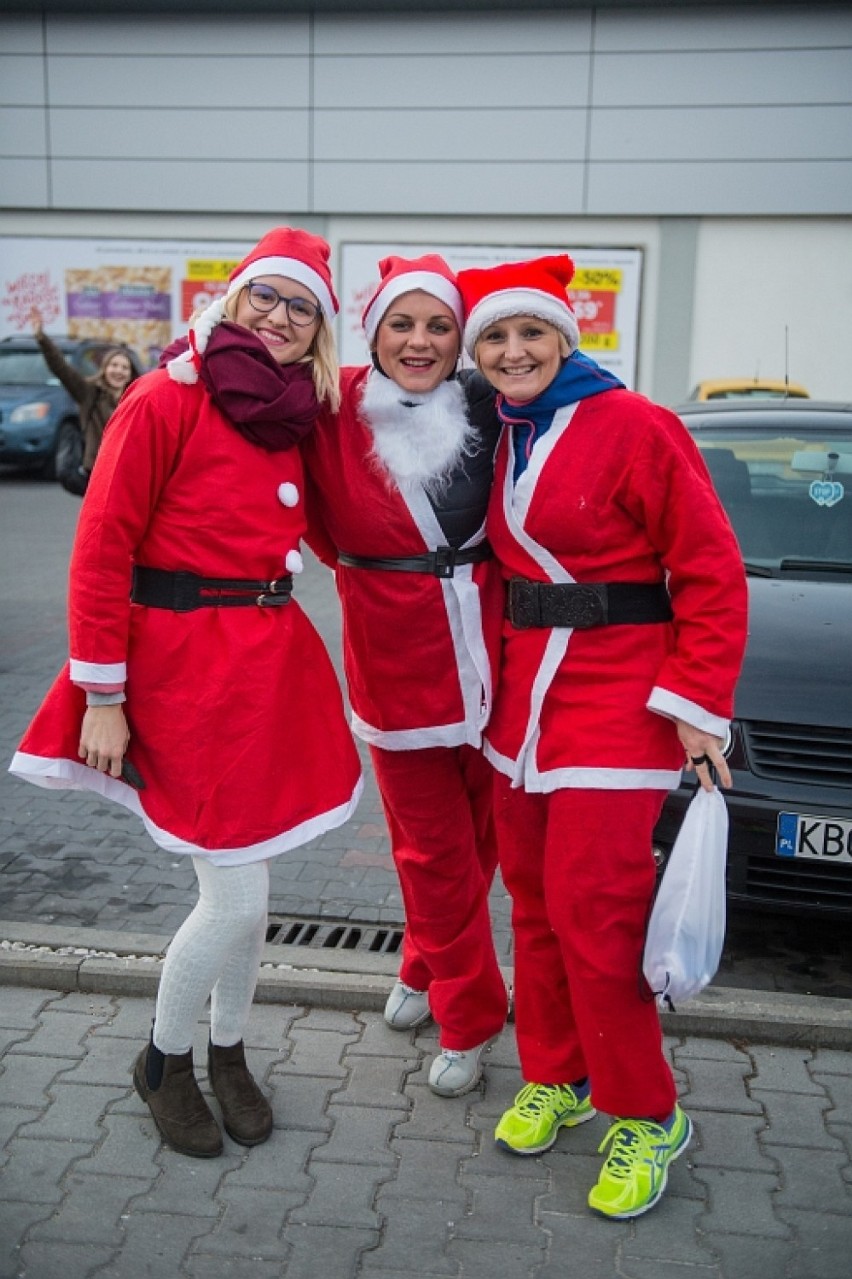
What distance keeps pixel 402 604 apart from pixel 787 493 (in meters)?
2.46

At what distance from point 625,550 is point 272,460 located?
2.54ft

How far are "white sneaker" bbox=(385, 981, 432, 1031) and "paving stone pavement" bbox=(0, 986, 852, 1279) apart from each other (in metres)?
0.04

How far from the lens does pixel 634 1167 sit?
257 cm

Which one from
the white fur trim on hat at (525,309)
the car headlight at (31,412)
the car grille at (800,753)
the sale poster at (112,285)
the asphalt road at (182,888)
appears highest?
the sale poster at (112,285)

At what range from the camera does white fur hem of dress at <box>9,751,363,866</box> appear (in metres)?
2.59

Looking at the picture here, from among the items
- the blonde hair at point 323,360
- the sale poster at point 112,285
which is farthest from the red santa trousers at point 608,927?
the sale poster at point 112,285

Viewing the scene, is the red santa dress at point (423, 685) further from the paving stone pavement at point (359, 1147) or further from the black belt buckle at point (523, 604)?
the paving stone pavement at point (359, 1147)

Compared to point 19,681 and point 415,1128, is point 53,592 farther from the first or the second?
point 415,1128

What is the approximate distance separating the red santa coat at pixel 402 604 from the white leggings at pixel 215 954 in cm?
51

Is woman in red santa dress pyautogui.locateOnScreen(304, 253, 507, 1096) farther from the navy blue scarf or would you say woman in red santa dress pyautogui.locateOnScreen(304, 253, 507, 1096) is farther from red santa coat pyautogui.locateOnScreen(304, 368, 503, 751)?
the navy blue scarf

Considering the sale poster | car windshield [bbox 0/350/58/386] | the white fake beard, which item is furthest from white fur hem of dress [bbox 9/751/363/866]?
the sale poster

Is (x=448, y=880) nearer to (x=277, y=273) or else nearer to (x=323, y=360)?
(x=323, y=360)

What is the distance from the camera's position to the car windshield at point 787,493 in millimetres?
4488

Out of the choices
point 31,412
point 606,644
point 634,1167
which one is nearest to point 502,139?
point 31,412
